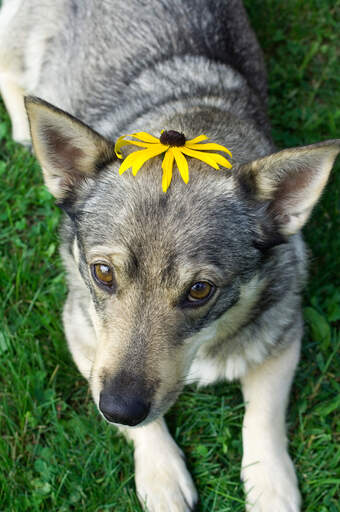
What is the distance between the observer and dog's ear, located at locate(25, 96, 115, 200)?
291 cm

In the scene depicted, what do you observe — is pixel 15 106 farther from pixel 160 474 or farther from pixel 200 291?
pixel 160 474

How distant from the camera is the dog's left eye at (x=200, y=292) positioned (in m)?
2.93

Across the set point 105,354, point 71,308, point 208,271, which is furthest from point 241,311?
point 71,308

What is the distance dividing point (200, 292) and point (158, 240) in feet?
1.15

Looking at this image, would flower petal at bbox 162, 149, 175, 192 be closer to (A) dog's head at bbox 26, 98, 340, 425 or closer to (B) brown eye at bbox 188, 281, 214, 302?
(A) dog's head at bbox 26, 98, 340, 425

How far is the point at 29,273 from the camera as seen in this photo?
463 centimetres

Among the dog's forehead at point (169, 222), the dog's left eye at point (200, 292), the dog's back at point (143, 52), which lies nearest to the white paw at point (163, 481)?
the dog's left eye at point (200, 292)

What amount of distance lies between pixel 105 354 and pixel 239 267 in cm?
82

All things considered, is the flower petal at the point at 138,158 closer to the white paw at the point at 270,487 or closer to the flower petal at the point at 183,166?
the flower petal at the point at 183,166

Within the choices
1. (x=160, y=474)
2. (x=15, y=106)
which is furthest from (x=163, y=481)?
(x=15, y=106)

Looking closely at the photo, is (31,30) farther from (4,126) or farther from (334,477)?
(334,477)

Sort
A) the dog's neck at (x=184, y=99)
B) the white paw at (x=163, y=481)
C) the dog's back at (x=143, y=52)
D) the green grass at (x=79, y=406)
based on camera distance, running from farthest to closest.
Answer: the dog's back at (x=143, y=52) < the dog's neck at (x=184, y=99) < the green grass at (x=79, y=406) < the white paw at (x=163, y=481)

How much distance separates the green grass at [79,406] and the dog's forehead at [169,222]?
1.43 metres

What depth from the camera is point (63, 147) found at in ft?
10.3
